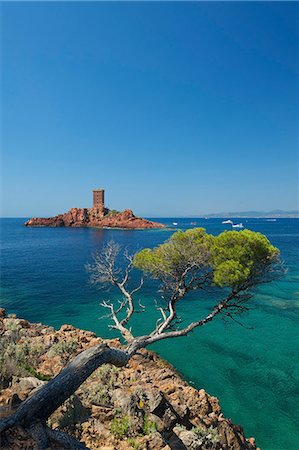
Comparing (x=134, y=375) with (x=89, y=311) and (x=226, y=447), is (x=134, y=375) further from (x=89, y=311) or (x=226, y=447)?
(x=89, y=311)

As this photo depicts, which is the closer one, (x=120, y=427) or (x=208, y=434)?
(x=120, y=427)

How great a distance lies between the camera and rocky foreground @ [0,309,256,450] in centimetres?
635

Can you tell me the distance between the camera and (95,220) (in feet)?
436

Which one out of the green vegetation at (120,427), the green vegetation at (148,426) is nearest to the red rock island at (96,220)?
the green vegetation at (148,426)

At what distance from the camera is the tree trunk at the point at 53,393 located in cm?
504

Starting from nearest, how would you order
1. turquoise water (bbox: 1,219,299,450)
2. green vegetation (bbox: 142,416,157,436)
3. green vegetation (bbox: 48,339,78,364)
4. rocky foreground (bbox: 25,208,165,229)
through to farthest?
green vegetation (bbox: 142,416,157,436)
green vegetation (bbox: 48,339,78,364)
turquoise water (bbox: 1,219,299,450)
rocky foreground (bbox: 25,208,165,229)

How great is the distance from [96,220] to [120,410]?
12868 centimetres

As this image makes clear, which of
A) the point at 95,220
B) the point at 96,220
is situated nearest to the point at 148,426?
the point at 96,220

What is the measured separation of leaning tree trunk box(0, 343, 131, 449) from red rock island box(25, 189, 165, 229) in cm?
11722

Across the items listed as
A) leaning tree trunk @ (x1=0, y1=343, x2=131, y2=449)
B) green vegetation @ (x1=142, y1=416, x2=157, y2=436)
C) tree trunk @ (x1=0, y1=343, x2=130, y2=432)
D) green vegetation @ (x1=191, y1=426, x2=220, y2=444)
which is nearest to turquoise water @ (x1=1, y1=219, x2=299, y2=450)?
green vegetation @ (x1=191, y1=426, x2=220, y2=444)

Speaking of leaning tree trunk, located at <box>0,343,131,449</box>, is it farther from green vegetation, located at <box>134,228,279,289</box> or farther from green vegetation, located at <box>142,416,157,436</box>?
green vegetation, located at <box>134,228,279,289</box>

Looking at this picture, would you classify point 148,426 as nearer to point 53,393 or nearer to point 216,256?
point 53,393

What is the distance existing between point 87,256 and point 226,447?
4668 cm

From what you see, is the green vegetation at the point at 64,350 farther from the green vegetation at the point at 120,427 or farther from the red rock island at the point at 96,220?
the red rock island at the point at 96,220
